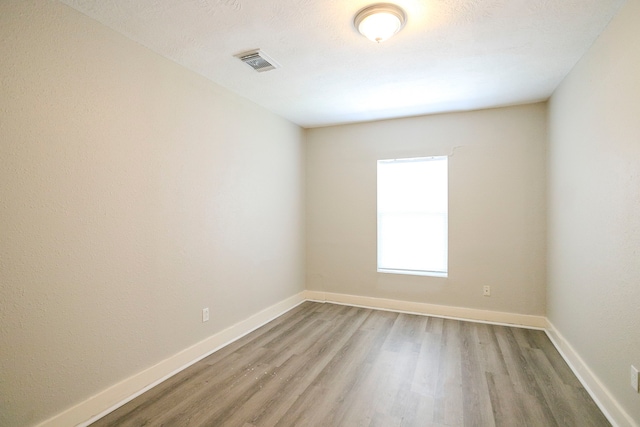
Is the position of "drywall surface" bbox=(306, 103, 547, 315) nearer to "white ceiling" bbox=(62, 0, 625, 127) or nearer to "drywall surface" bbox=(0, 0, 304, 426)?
"white ceiling" bbox=(62, 0, 625, 127)

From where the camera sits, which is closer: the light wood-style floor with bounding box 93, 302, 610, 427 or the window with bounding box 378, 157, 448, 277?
the light wood-style floor with bounding box 93, 302, 610, 427

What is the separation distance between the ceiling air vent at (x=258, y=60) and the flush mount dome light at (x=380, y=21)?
80 cm

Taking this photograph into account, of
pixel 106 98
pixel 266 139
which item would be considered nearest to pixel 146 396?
pixel 106 98

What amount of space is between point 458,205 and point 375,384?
2.44m

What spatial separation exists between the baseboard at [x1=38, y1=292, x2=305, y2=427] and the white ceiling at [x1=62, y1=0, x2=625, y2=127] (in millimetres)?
2438

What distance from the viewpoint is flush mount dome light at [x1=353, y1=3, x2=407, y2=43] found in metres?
1.88

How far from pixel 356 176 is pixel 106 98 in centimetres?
305

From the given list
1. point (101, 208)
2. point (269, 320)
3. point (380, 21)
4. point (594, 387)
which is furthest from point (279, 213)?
point (594, 387)

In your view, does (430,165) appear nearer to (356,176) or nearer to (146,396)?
(356,176)

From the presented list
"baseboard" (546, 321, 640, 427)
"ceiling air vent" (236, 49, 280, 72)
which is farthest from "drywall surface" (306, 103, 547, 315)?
"ceiling air vent" (236, 49, 280, 72)

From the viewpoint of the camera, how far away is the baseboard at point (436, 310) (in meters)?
3.56

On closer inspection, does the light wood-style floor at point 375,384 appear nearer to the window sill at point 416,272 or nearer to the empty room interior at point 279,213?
the empty room interior at point 279,213

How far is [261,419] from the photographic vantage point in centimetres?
198

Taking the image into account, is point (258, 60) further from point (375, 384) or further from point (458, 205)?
point (458, 205)
